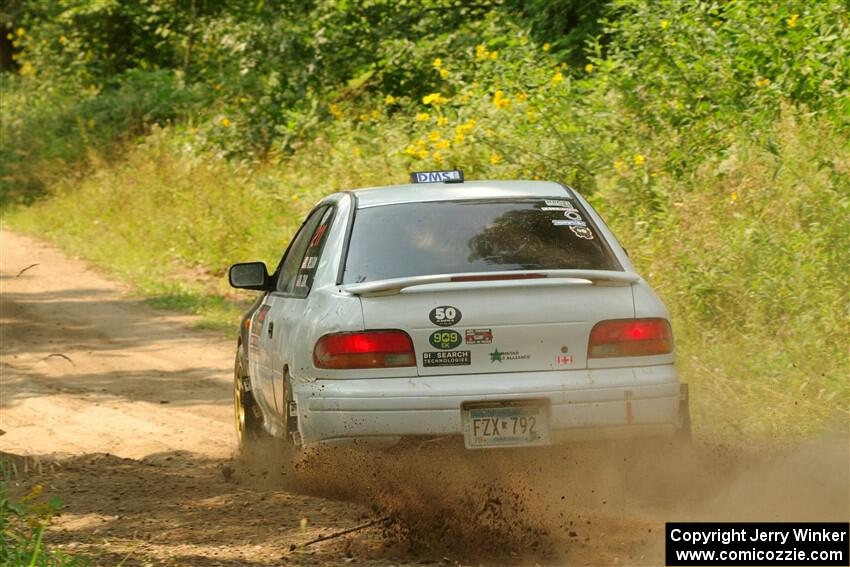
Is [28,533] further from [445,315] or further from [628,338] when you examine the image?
[628,338]

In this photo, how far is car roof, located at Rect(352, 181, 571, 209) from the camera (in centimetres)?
664

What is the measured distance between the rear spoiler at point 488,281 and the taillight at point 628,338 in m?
0.22

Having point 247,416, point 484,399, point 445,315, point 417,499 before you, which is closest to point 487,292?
point 445,315

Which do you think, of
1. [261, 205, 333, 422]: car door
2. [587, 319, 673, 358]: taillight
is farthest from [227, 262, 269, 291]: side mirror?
[587, 319, 673, 358]: taillight

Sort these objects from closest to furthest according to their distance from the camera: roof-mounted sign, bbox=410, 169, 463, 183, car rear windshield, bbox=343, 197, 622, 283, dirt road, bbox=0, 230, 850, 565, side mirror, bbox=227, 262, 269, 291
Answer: dirt road, bbox=0, 230, 850, 565
car rear windshield, bbox=343, 197, 622, 283
roof-mounted sign, bbox=410, 169, 463, 183
side mirror, bbox=227, 262, 269, 291

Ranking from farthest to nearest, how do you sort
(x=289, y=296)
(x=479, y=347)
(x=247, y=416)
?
(x=247, y=416), (x=289, y=296), (x=479, y=347)

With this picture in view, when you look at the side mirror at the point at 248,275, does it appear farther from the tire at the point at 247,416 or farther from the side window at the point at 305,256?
the tire at the point at 247,416

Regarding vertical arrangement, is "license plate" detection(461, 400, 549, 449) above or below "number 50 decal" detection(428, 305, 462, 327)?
below

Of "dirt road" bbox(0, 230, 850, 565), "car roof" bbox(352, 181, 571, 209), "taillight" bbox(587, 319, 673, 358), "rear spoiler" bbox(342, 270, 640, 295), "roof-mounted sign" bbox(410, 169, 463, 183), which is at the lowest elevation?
"dirt road" bbox(0, 230, 850, 565)

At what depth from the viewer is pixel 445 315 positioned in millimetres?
5730

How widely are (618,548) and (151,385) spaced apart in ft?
20.6

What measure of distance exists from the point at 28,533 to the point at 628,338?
2797 millimetres

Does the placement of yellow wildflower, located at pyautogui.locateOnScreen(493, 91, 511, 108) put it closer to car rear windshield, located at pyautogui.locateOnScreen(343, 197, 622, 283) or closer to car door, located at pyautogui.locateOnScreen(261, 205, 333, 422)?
car door, located at pyautogui.locateOnScreen(261, 205, 333, 422)

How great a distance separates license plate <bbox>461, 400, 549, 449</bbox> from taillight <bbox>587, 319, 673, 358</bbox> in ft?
1.24
